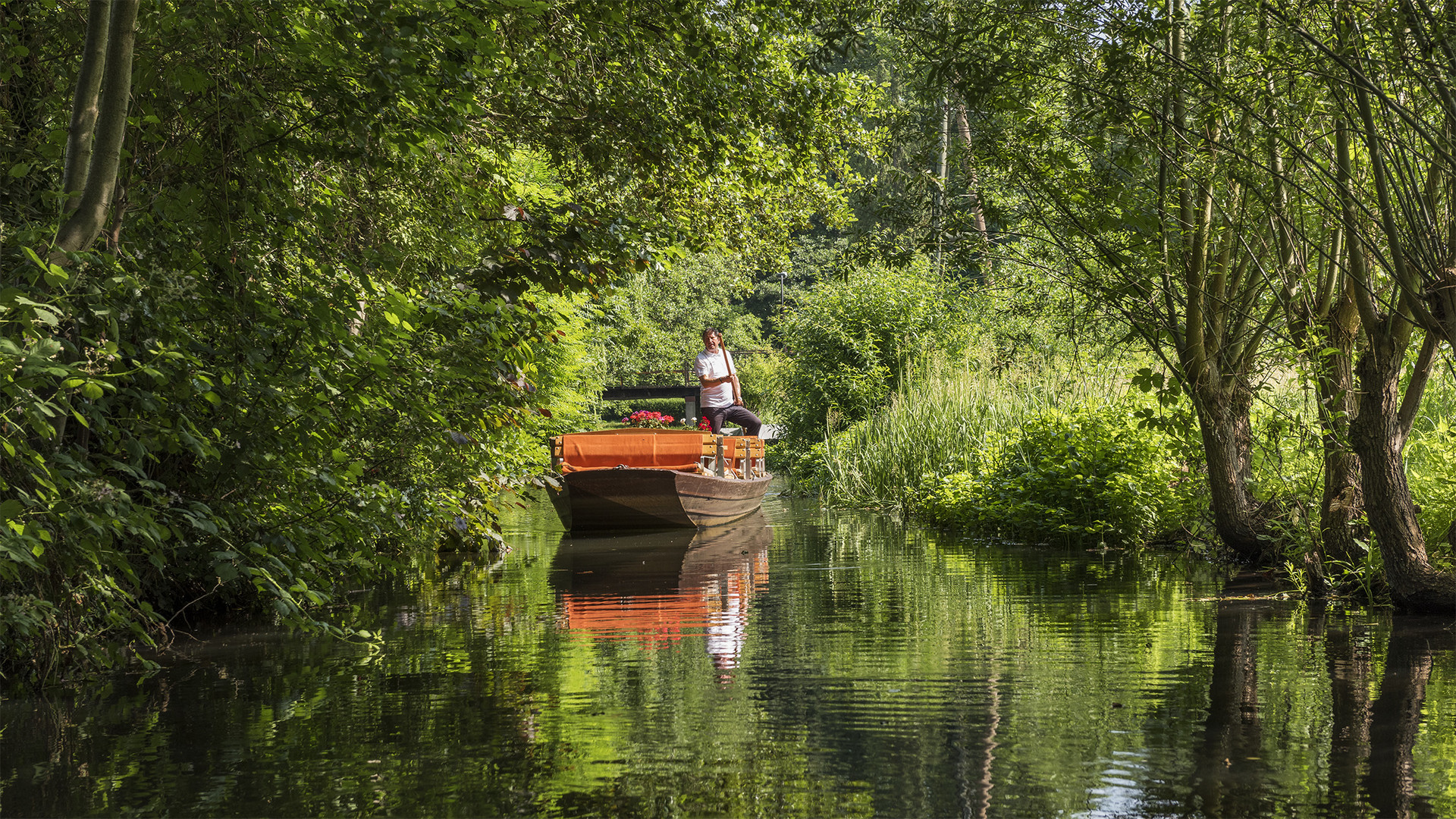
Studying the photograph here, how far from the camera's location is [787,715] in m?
4.59

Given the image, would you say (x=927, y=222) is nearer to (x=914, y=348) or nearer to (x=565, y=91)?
(x=565, y=91)

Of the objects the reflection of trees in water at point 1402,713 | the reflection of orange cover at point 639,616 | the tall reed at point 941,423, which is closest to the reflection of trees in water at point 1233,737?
the reflection of trees in water at point 1402,713

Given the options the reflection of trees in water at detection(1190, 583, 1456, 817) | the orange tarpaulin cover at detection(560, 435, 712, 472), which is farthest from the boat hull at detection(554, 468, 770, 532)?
the reflection of trees in water at detection(1190, 583, 1456, 817)

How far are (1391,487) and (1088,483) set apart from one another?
4.76 metres

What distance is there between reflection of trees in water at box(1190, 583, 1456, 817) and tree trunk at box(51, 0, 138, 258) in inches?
157

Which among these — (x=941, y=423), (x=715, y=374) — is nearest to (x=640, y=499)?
(x=715, y=374)

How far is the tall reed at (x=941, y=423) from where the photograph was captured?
14953mm

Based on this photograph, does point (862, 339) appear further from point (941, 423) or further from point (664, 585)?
point (664, 585)

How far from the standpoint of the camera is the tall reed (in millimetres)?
14953

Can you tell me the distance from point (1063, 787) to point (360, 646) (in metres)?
3.99

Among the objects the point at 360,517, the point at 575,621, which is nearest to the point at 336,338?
the point at 360,517

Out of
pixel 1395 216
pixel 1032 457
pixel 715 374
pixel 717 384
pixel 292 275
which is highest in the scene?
pixel 715 374

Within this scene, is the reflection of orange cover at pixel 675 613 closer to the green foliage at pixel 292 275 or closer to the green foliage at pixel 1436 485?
the green foliage at pixel 292 275

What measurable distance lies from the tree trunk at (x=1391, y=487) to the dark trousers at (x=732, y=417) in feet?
36.6
